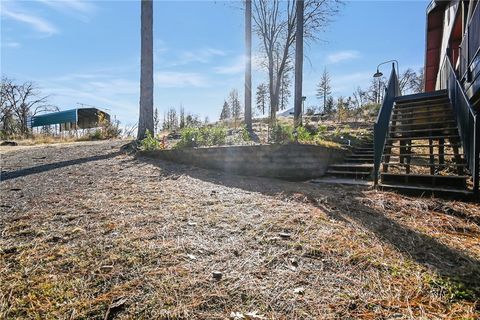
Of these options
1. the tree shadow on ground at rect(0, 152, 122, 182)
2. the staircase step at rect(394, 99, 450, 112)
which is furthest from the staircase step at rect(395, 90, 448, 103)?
the tree shadow on ground at rect(0, 152, 122, 182)

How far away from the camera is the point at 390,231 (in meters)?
2.33

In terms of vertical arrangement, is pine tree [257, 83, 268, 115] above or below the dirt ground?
above

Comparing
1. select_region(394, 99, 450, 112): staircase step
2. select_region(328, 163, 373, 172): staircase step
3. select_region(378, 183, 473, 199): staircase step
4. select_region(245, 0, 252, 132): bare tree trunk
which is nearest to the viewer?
select_region(378, 183, 473, 199): staircase step

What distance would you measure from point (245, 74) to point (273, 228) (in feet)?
26.5

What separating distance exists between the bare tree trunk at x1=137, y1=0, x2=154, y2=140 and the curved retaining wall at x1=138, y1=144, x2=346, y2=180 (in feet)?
7.56

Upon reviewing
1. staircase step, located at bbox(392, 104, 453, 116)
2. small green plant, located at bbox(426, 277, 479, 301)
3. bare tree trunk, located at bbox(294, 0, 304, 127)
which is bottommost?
small green plant, located at bbox(426, 277, 479, 301)

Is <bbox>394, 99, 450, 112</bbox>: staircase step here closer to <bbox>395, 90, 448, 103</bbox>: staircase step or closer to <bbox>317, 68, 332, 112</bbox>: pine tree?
<bbox>395, 90, 448, 103</bbox>: staircase step

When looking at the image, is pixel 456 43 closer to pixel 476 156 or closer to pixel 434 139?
pixel 434 139

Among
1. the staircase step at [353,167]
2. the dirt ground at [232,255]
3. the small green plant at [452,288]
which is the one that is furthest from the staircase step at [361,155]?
the small green plant at [452,288]

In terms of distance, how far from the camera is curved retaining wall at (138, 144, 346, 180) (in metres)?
5.06

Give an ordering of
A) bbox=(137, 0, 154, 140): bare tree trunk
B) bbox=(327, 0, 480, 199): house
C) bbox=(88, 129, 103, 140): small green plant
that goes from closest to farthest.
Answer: bbox=(327, 0, 480, 199): house
bbox=(137, 0, 154, 140): bare tree trunk
bbox=(88, 129, 103, 140): small green plant

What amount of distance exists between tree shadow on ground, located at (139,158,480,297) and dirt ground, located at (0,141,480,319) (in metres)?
0.01

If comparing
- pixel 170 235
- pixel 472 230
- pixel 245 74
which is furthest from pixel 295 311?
pixel 245 74

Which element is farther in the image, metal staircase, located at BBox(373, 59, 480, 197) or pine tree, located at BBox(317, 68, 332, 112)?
pine tree, located at BBox(317, 68, 332, 112)
